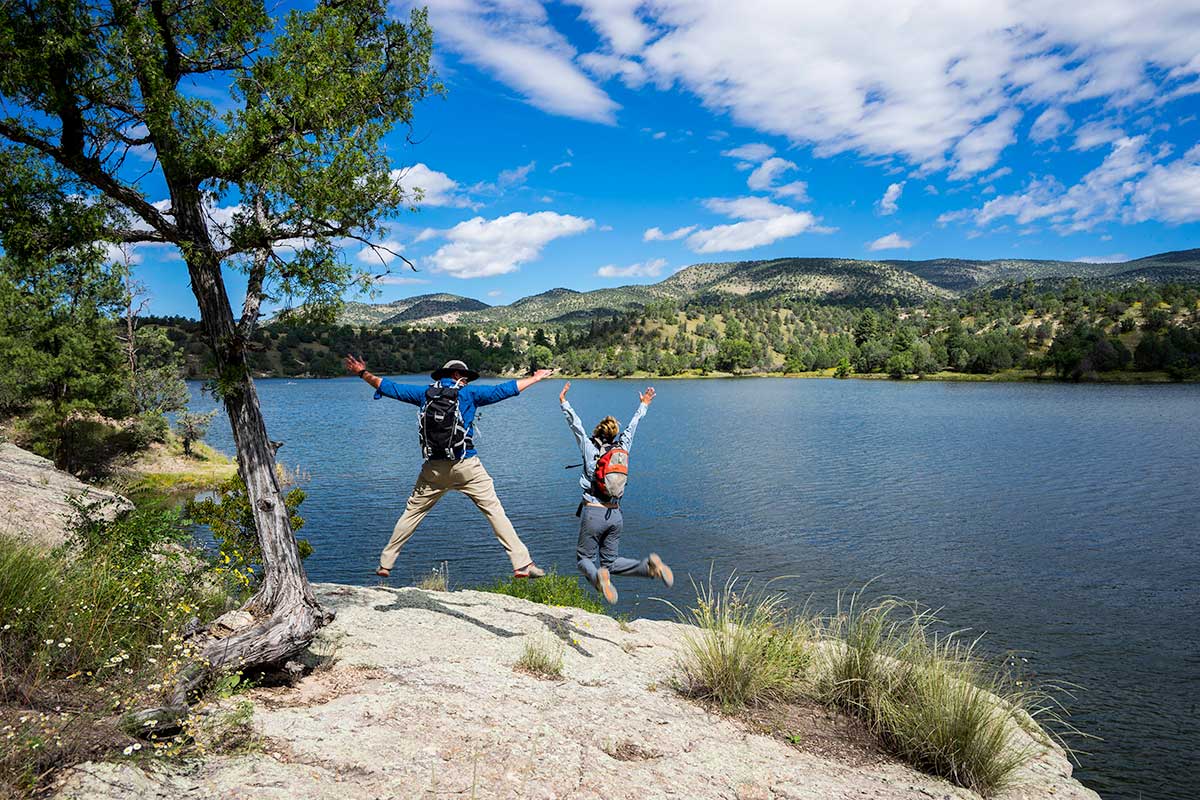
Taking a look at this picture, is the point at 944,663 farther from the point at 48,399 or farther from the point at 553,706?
the point at 48,399

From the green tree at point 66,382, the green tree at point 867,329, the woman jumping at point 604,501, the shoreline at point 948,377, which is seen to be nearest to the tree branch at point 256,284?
the woman jumping at point 604,501

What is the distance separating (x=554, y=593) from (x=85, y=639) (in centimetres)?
982

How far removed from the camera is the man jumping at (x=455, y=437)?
7988 mm

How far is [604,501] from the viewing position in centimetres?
882

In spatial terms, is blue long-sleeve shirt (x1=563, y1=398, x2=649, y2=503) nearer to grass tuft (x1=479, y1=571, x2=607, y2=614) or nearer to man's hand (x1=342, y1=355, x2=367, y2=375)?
man's hand (x1=342, y1=355, x2=367, y2=375)

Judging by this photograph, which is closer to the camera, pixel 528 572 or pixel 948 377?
pixel 528 572

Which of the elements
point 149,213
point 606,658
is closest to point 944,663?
point 606,658

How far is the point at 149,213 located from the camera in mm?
6559

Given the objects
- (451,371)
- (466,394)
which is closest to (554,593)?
(466,394)

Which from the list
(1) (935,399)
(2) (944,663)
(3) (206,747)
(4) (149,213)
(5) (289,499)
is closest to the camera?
(3) (206,747)

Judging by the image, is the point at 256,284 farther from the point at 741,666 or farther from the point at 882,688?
the point at 882,688

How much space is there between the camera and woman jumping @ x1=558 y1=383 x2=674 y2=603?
863 centimetres

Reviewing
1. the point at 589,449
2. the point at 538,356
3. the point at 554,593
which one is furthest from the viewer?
the point at 554,593

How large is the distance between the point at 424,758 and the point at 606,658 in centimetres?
395
